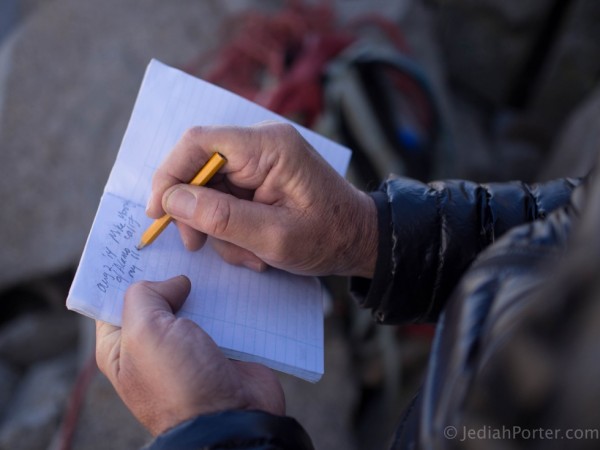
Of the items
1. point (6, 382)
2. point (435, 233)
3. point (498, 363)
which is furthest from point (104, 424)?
point (498, 363)

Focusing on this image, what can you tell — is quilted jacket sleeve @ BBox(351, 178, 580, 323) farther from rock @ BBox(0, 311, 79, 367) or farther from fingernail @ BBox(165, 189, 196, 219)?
rock @ BBox(0, 311, 79, 367)

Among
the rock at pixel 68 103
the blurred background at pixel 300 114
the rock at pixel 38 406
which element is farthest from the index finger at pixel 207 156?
the rock at pixel 68 103

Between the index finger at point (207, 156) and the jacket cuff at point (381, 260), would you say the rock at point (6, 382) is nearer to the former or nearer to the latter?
the index finger at point (207, 156)

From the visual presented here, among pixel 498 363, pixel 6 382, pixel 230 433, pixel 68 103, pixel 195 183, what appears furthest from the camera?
pixel 68 103

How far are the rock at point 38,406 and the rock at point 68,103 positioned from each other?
1.03 ft

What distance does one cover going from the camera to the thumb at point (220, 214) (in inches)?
33.2

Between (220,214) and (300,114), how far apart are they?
99 cm

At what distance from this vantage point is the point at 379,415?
5.64 feet

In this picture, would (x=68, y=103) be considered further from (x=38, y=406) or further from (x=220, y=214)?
(x=220, y=214)

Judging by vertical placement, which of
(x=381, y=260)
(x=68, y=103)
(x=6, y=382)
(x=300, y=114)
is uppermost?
(x=381, y=260)

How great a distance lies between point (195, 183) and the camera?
2.88 ft

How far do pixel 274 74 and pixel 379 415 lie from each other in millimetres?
1187

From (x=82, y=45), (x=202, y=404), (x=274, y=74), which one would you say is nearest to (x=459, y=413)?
(x=202, y=404)

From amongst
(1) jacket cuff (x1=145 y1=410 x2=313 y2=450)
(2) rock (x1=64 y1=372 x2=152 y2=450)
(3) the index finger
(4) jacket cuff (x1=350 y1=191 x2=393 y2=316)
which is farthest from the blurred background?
(1) jacket cuff (x1=145 y1=410 x2=313 y2=450)
